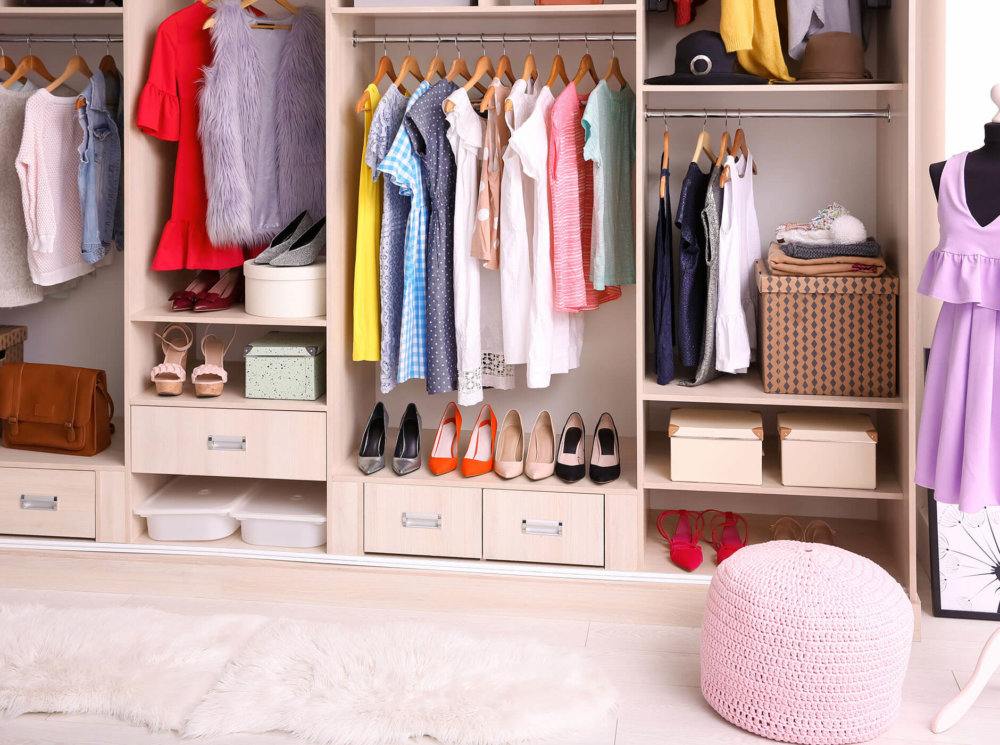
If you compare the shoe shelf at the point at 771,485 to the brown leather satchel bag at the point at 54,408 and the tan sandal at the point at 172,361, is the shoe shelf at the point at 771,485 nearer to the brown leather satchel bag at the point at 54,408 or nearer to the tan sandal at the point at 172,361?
the tan sandal at the point at 172,361

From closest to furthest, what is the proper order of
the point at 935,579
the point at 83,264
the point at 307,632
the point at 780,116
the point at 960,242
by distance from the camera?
the point at 960,242
the point at 307,632
the point at 935,579
the point at 780,116
the point at 83,264

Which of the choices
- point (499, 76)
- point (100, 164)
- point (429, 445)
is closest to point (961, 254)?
point (499, 76)

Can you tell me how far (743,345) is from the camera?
2.98 meters

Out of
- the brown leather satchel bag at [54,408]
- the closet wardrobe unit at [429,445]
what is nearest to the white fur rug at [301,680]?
the closet wardrobe unit at [429,445]

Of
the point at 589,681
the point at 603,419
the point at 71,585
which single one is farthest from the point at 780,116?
the point at 71,585

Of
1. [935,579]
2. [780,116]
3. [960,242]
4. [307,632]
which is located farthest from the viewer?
[780,116]

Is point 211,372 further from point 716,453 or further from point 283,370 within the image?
point 716,453

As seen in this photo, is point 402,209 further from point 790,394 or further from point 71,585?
point 71,585

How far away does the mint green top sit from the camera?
116 inches

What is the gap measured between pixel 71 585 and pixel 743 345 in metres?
2.13

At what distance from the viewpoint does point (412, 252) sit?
120 inches

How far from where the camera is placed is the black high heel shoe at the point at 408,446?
3.12m

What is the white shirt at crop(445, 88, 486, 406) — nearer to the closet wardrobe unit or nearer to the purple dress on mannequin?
the closet wardrobe unit

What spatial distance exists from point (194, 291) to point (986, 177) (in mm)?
2284
